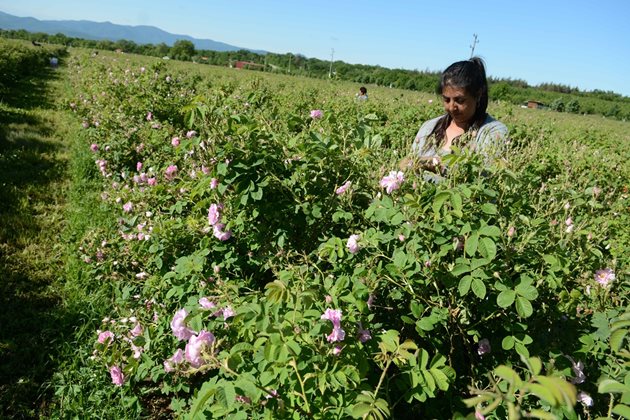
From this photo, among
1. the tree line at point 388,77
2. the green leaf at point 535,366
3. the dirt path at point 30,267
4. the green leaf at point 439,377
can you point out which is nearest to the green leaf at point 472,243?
the green leaf at point 439,377

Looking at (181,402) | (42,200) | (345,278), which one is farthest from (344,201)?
(42,200)

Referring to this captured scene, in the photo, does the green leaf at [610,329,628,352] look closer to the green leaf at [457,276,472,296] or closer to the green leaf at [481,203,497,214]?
the green leaf at [457,276,472,296]

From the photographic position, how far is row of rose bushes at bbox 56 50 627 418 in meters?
1.17

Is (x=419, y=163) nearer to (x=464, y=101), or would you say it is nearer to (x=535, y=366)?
(x=464, y=101)

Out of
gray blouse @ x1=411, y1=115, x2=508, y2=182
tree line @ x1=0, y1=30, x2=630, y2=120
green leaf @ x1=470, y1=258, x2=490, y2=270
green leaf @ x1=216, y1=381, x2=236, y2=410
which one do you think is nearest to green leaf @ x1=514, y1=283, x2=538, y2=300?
green leaf @ x1=470, y1=258, x2=490, y2=270

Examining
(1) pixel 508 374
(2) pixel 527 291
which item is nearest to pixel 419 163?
(2) pixel 527 291

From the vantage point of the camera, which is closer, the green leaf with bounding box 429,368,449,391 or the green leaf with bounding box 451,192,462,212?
the green leaf with bounding box 429,368,449,391

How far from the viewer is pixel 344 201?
1.79 metres

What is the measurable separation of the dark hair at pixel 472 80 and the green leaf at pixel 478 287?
1565mm

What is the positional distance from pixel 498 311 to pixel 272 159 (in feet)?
3.38

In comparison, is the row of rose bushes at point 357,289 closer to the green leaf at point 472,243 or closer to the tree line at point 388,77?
the green leaf at point 472,243

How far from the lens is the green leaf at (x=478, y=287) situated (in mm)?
1264

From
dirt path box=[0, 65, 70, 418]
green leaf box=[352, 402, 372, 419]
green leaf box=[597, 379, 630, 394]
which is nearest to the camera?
green leaf box=[597, 379, 630, 394]

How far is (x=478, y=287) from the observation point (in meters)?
1.29
